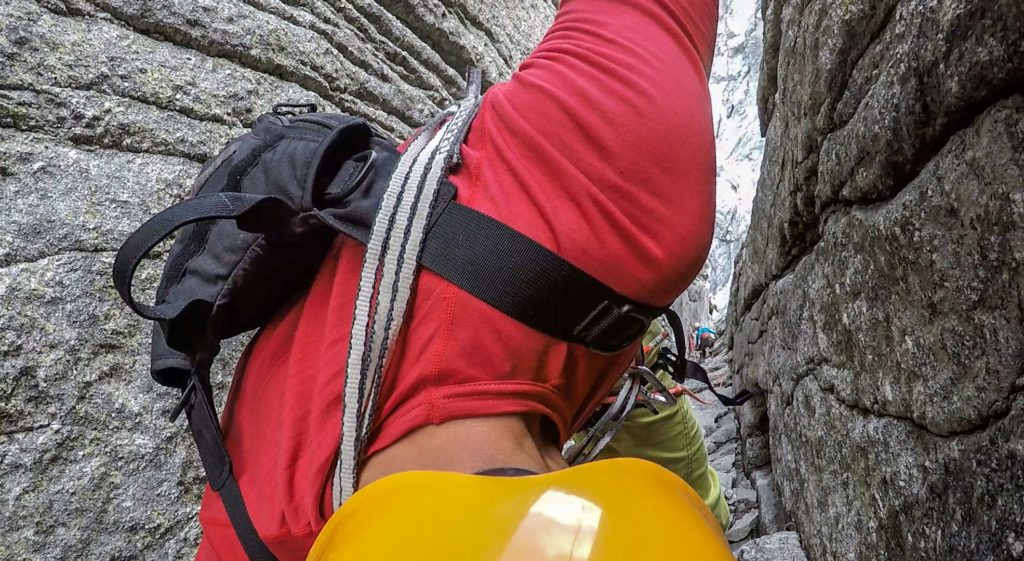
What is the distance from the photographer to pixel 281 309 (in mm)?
1439

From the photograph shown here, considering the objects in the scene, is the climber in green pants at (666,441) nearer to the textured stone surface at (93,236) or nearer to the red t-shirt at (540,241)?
the red t-shirt at (540,241)

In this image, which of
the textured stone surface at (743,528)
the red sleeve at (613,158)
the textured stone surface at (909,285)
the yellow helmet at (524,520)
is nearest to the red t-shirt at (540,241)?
the red sleeve at (613,158)

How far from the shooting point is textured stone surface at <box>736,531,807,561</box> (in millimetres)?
2301

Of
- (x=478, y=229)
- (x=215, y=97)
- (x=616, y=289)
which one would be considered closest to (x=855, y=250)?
(x=616, y=289)

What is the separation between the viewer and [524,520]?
2.79 feet

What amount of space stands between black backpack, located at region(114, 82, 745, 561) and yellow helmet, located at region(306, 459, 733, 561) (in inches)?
13.6

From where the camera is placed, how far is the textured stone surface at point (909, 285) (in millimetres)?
987

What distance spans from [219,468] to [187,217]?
664 mm

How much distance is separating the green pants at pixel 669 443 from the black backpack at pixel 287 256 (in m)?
1.59

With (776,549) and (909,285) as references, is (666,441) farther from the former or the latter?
(909,285)

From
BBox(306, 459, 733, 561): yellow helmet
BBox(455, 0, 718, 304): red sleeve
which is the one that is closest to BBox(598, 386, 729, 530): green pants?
BBox(455, 0, 718, 304): red sleeve

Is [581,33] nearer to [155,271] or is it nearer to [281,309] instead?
[281,309]

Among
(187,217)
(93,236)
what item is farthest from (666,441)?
(93,236)

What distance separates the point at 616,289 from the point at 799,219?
199 cm
